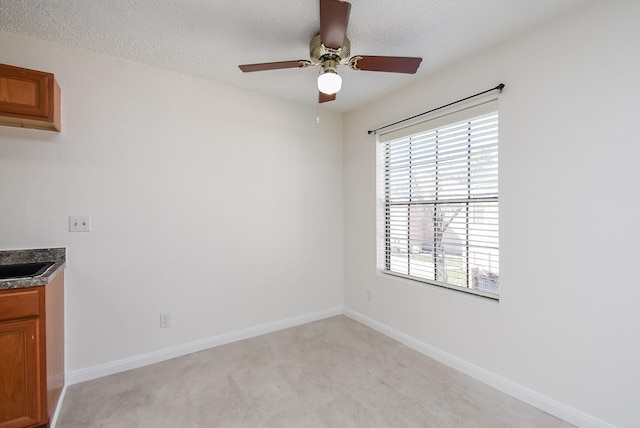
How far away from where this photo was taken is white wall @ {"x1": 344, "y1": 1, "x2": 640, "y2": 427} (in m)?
1.57

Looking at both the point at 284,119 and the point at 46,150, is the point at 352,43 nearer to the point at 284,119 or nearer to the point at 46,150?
the point at 284,119

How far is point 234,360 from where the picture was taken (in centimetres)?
249

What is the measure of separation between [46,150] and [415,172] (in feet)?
9.87

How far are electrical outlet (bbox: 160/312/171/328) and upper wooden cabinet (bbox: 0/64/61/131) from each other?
164 cm

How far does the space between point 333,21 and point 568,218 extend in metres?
1.79

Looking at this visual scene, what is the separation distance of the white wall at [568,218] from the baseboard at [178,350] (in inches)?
64.6

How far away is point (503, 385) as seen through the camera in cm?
206

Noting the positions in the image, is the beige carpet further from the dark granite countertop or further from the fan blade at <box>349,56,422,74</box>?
the fan blade at <box>349,56,422,74</box>

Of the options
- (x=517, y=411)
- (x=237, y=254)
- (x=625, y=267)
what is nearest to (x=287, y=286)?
(x=237, y=254)

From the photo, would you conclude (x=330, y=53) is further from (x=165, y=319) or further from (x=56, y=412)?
(x=56, y=412)

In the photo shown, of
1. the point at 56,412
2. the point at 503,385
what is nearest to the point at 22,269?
the point at 56,412

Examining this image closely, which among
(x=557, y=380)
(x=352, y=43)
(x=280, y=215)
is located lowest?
(x=557, y=380)

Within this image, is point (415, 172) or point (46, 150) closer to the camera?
point (46, 150)

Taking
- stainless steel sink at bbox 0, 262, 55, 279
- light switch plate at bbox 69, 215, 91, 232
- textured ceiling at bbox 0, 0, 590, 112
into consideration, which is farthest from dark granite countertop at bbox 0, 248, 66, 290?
textured ceiling at bbox 0, 0, 590, 112
